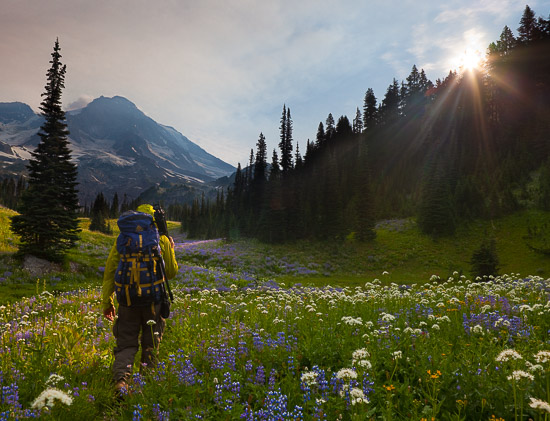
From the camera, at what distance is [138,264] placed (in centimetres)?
482

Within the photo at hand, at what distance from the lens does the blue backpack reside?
475 cm

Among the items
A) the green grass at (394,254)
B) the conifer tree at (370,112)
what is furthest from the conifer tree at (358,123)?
the green grass at (394,254)

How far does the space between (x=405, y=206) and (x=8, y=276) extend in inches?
2067

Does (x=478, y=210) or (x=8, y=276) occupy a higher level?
(x=478, y=210)

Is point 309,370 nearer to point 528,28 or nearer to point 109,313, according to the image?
point 109,313

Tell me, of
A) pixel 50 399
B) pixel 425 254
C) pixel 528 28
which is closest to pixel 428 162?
pixel 425 254

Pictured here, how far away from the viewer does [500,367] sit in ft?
11.9

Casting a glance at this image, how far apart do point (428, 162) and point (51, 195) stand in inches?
2302

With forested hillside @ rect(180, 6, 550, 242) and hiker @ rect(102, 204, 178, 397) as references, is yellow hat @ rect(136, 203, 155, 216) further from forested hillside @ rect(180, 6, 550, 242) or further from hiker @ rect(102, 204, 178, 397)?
forested hillside @ rect(180, 6, 550, 242)

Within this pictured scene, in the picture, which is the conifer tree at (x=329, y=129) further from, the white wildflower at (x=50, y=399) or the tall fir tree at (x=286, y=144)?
the white wildflower at (x=50, y=399)

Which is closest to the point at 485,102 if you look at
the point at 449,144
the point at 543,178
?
the point at 449,144

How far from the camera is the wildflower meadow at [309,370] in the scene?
3066 millimetres

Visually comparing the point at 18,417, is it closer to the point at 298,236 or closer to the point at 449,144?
the point at 298,236

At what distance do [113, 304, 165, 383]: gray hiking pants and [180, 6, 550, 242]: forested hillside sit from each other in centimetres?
3747
